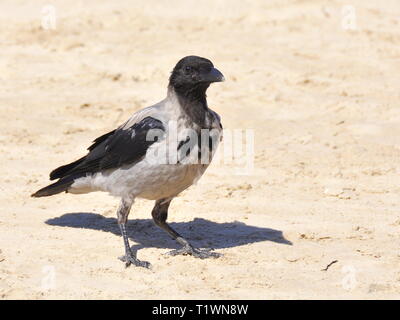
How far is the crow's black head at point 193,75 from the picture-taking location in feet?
24.0

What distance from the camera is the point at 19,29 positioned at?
45.6ft

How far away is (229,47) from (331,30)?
2.15 metres

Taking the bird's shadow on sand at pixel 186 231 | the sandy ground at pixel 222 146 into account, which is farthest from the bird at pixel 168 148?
the sandy ground at pixel 222 146

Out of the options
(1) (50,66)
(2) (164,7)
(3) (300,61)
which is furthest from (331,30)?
(1) (50,66)

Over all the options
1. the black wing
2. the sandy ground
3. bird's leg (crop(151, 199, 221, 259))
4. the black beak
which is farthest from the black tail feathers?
the black beak

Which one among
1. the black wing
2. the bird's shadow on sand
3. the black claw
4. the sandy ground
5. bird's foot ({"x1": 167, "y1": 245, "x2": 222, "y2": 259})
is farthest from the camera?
the bird's shadow on sand

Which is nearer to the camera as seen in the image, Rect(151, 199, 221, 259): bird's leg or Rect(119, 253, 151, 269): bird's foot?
Rect(119, 253, 151, 269): bird's foot

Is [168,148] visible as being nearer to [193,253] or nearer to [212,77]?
[212,77]

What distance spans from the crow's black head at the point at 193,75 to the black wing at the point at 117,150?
16.1 inches

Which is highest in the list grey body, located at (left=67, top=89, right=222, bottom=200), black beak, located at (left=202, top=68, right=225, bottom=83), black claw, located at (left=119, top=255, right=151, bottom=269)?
black beak, located at (left=202, top=68, right=225, bottom=83)

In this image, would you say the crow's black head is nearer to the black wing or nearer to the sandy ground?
the black wing

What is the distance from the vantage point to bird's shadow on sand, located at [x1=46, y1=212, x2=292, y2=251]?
798 cm

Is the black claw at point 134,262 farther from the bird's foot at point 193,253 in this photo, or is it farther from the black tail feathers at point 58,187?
the black tail feathers at point 58,187

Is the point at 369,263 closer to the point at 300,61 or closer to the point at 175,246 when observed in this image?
the point at 175,246
